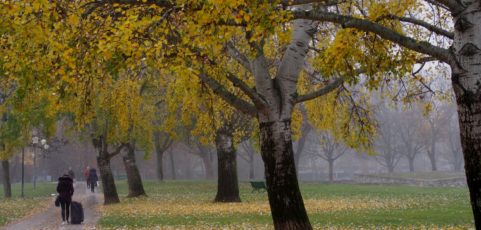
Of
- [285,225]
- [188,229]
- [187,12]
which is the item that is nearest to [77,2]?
[187,12]

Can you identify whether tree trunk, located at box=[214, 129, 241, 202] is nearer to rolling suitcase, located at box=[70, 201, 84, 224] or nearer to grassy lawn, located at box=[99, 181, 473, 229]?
grassy lawn, located at box=[99, 181, 473, 229]

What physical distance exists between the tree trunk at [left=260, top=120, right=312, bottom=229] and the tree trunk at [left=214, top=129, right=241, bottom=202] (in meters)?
12.8

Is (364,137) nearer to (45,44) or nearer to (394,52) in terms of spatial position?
(394,52)

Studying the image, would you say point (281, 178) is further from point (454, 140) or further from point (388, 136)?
point (454, 140)

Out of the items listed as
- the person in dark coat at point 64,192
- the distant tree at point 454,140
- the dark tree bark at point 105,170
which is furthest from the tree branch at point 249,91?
the distant tree at point 454,140

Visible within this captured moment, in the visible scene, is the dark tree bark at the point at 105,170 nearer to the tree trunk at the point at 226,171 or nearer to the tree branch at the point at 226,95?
the tree trunk at the point at 226,171

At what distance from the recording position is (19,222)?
19672 millimetres

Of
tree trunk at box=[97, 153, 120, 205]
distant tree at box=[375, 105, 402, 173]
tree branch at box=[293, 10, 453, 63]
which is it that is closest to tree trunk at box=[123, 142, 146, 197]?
tree trunk at box=[97, 153, 120, 205]

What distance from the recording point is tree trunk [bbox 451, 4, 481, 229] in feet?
21.2

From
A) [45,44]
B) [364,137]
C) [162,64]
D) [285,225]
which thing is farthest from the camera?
[364,137]

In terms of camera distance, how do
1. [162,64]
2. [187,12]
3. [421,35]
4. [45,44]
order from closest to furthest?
[187,12] → [162,64] → [45,44] → [421,35]

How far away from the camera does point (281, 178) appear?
10.3 m

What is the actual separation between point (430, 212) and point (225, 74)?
32.7ft

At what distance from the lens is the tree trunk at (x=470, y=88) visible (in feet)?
21.2
